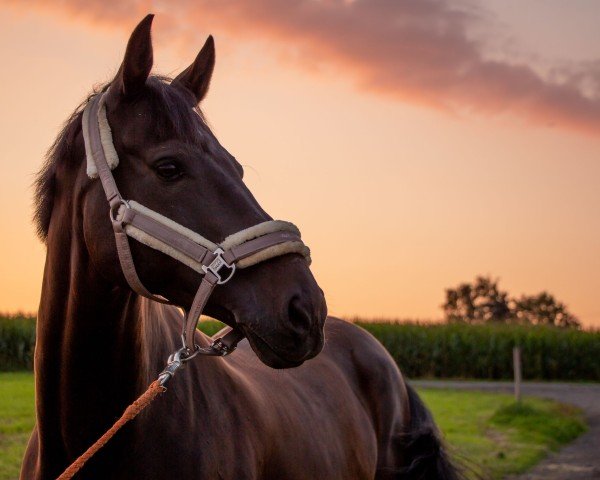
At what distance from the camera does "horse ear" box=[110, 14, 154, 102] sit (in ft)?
9.22

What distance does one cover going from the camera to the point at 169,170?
2.78 meters

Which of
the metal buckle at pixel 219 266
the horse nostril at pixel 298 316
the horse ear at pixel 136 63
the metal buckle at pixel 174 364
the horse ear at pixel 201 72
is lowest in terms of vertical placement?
the metal buckle at pixel 174 364

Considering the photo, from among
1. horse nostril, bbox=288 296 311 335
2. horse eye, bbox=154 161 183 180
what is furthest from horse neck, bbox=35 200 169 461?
horse nostril, bbox=288 296 311 335

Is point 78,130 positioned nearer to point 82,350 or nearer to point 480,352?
point 82,350

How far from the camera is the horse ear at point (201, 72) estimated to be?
3.34 meters

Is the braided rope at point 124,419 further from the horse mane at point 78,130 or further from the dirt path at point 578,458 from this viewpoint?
the dirt path at point 578,458

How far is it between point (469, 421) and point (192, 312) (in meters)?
13.2

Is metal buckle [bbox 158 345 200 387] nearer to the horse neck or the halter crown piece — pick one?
the halter crown piece

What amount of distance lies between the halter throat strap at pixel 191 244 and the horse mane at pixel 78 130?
0.69ft

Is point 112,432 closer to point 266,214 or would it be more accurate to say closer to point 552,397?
point 266,214

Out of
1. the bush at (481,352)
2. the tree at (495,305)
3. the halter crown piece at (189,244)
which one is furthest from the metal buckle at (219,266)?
the tree at (495,305)

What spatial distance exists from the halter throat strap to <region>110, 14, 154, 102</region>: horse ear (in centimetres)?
21

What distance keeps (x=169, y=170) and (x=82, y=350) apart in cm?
74

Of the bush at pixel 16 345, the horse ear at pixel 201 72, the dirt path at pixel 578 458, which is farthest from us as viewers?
the bush at pixel 16 345
